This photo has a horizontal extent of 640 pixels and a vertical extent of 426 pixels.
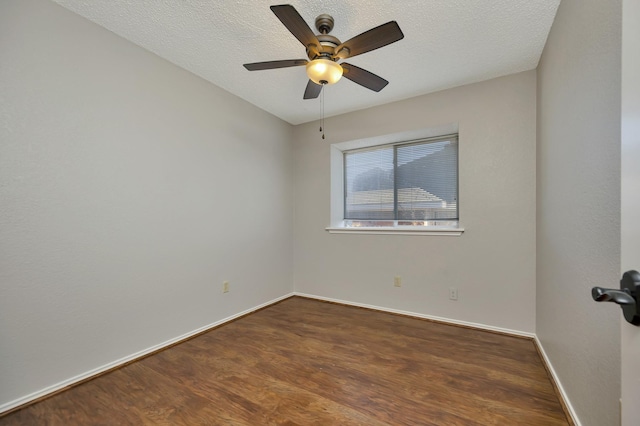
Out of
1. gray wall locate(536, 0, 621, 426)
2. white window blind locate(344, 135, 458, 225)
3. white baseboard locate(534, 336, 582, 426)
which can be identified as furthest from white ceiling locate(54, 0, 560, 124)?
white baseboard locate(534, 336, 582, 426)

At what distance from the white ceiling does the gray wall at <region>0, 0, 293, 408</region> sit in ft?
0.82

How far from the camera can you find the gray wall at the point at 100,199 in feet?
5.08

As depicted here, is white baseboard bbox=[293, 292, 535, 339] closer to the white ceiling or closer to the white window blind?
the white window blind

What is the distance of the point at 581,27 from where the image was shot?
131 centimetres

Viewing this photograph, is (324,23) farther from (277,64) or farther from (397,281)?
(397,281)

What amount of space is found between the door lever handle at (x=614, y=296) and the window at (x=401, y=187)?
2338 millimetres

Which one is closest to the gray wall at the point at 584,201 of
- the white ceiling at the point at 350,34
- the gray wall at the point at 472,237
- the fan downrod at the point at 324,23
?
the white ceiling at the point at 350,34

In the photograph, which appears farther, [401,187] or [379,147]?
[379,147]

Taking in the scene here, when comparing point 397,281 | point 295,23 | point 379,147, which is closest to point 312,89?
point 295,23

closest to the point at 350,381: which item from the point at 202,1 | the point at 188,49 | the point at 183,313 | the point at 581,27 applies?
the point at 183,313

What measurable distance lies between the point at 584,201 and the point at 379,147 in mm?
2435

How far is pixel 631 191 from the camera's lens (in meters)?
0.53

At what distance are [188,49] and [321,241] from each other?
97.5 inches

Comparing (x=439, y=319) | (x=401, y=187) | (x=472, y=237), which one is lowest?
(x=439, y=319)
